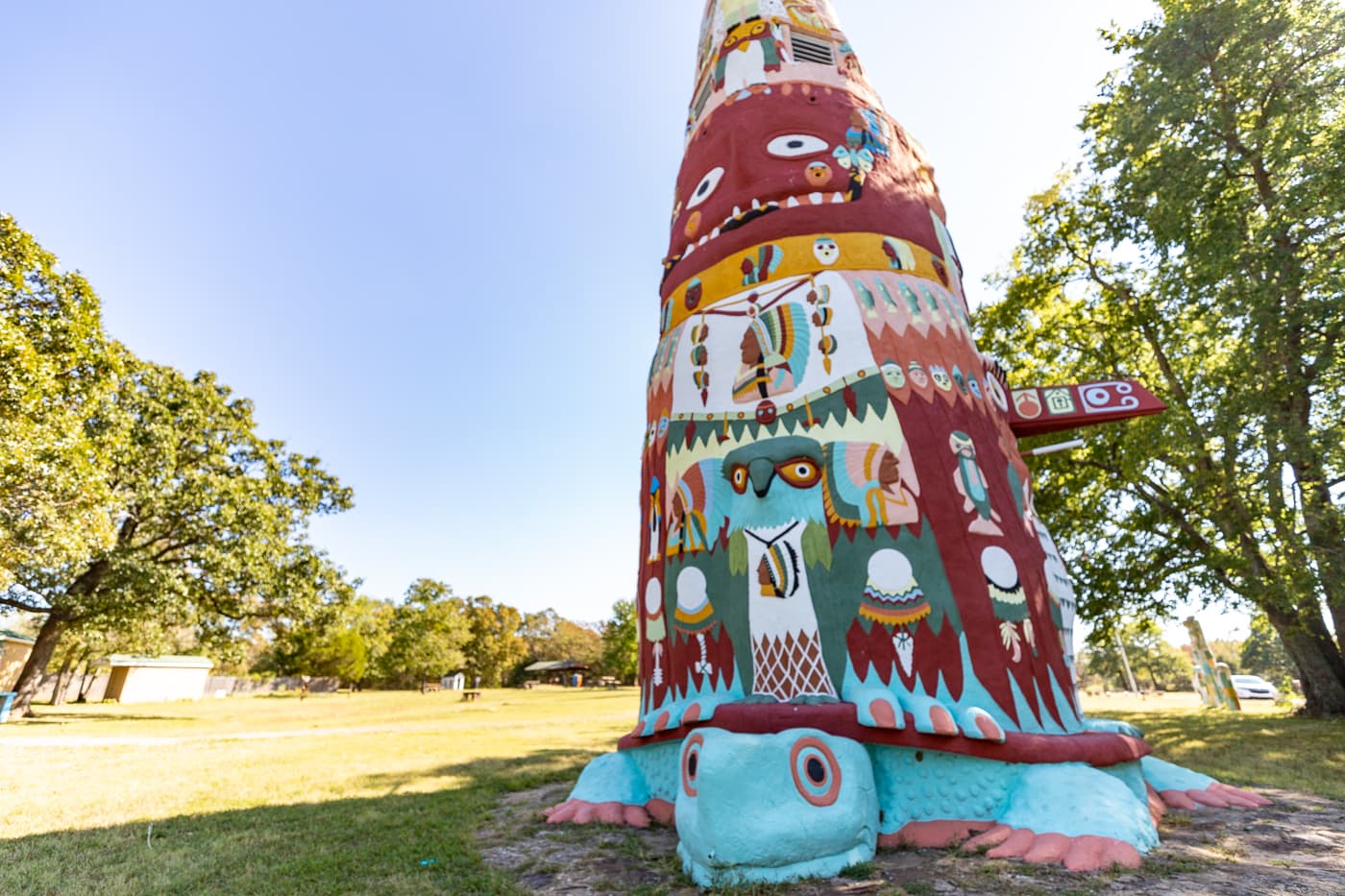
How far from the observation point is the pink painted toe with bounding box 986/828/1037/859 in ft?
14.3

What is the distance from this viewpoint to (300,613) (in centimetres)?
2089

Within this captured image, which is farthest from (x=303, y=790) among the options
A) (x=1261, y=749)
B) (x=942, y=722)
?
(x=1261, y=749)

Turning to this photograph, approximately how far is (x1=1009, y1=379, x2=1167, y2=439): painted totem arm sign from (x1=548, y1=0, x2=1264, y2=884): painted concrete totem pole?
0.11 feet

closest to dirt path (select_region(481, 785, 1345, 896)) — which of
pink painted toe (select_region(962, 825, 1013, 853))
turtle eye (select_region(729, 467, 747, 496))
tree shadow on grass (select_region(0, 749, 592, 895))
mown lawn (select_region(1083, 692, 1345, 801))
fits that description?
pink painted toe (select_region(962, 825, 1013, 853))

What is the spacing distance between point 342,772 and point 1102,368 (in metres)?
16.5

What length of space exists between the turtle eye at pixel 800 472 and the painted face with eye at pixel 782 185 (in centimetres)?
270

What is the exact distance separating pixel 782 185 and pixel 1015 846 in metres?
6.54

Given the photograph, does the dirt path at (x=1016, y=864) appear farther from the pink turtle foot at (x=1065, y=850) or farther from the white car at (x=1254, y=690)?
the white car at (x=1254, y=690)

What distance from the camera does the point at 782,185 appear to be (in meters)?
7.39

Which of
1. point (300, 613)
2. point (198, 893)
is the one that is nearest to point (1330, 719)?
point (198, 893)

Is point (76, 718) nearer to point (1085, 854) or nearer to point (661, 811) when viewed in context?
point (661, 811)

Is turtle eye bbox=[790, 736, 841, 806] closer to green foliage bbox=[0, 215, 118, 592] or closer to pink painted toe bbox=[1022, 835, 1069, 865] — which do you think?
pink painted toe bbox=[1022, 835, 1069, 865]

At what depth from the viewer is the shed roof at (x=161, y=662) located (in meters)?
34.8

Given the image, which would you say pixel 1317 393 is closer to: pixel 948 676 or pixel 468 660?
pixel 948 676
